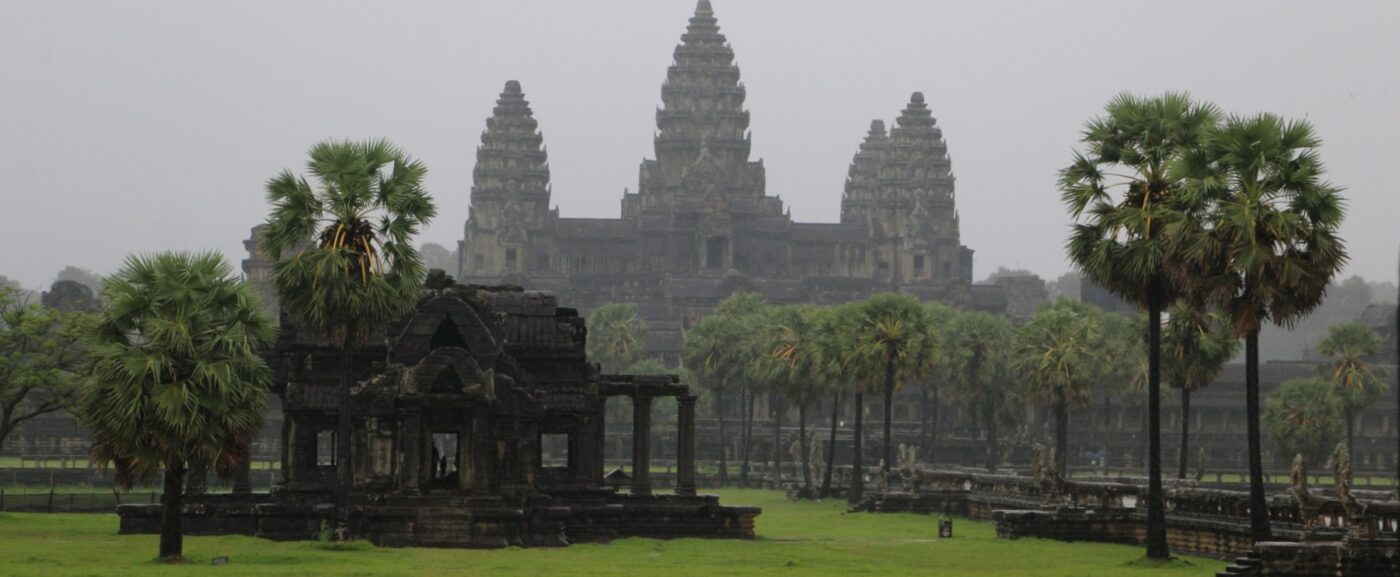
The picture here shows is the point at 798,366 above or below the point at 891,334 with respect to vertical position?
below

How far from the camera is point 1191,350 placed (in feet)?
246

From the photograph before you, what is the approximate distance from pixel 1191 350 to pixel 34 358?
36.5 metres

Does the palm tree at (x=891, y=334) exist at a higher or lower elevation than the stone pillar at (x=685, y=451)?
higher

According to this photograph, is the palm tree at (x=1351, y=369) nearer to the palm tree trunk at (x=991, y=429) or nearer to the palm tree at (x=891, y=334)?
the palm tree trunk at (x=991, y=429)

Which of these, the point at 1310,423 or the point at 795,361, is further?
the point at 1310,423

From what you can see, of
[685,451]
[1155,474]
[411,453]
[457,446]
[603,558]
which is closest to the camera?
[1155,474]

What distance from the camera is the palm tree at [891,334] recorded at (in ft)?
294

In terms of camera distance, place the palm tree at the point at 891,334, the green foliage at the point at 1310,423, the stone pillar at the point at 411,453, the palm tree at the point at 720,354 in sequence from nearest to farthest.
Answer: the stone pillar at the point at 411,453, the palm tree at the point at 891,334, the green foliage at the point at 1310,423, the palm tree at the point at 720,354

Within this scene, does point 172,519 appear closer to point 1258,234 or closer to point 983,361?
point 1258,234

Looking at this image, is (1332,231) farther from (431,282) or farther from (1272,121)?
(431,282)

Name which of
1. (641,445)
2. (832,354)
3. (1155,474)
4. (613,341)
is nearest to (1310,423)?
(832,354)

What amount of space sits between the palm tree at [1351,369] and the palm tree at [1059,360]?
570 inches

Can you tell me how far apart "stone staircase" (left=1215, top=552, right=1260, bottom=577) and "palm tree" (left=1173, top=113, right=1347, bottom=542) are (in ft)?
11.7

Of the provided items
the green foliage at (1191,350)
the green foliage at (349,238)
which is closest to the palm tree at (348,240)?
the green foliage at (349,238)
